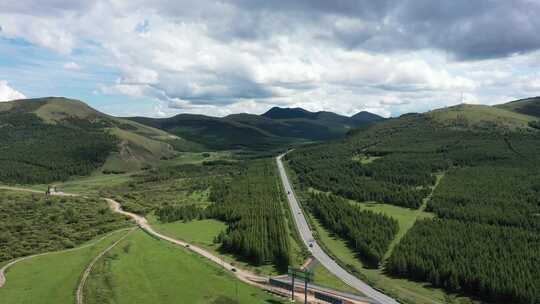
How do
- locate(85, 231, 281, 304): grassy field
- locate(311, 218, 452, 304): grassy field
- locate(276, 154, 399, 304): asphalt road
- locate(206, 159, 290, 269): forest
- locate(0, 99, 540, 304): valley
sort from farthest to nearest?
locate(206, 159, 290, 269): forest → locate(0, 99, 540, 304): valley → locate(276, 154, 399, 304): asphalt road → locate(311, 218, 452, 304): grassy field → locate(85, 231, 281, 304): grassy field

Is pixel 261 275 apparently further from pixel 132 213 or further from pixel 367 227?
pixel 132 213

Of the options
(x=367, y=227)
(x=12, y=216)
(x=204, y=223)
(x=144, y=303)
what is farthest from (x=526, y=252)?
(x=12, y=216)

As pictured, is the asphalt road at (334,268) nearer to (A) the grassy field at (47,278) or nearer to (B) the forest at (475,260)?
(B) the forest at (475,260)

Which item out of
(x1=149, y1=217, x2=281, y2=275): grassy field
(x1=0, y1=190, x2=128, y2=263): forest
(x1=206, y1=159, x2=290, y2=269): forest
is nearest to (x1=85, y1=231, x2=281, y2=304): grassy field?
(x1=149, y1=217, x2=281, y2=275): grassy field

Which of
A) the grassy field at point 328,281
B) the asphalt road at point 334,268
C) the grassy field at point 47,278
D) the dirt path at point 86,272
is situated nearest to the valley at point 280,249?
the grassy field at point 328,281

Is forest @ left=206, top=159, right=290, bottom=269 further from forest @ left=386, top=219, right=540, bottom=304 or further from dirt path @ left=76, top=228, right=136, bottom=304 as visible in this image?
dirt path @ left=76, top=228, right=136, bottom=304

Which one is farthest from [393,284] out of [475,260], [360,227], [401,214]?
[401,214]
